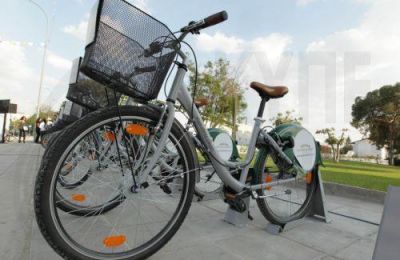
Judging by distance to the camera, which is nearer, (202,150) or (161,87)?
(161,87)

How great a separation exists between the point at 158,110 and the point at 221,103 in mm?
18427

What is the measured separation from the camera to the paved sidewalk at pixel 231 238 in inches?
75.8

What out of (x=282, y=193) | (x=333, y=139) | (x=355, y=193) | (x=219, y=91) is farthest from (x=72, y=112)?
(x=333, y=139)

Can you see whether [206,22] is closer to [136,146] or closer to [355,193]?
[136,146]

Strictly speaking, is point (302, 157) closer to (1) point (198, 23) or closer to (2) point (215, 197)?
(2) point (215, 197)

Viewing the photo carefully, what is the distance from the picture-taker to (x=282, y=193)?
2660mm

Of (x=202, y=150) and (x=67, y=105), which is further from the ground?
(x=67, y=105)

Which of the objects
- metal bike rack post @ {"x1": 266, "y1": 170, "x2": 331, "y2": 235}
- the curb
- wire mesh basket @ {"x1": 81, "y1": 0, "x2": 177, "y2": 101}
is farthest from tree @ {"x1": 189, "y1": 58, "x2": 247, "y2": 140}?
wire mesh basket @ {"x1": 81, "y1": 0, "x2": 177, "y2": 101}

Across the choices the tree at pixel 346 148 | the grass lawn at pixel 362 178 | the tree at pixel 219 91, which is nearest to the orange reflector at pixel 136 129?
the grass lawn at pixel 362 178

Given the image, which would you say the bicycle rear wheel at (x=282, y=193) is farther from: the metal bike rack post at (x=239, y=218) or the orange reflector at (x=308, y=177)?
the metal bike rack post at (x=239, y=218)

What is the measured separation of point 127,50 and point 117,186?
0.80 metres

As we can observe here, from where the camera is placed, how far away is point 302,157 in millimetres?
2854

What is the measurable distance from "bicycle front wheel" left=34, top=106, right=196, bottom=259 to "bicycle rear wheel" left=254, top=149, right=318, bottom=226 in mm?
775

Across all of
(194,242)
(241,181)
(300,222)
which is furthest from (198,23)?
(300,222)
